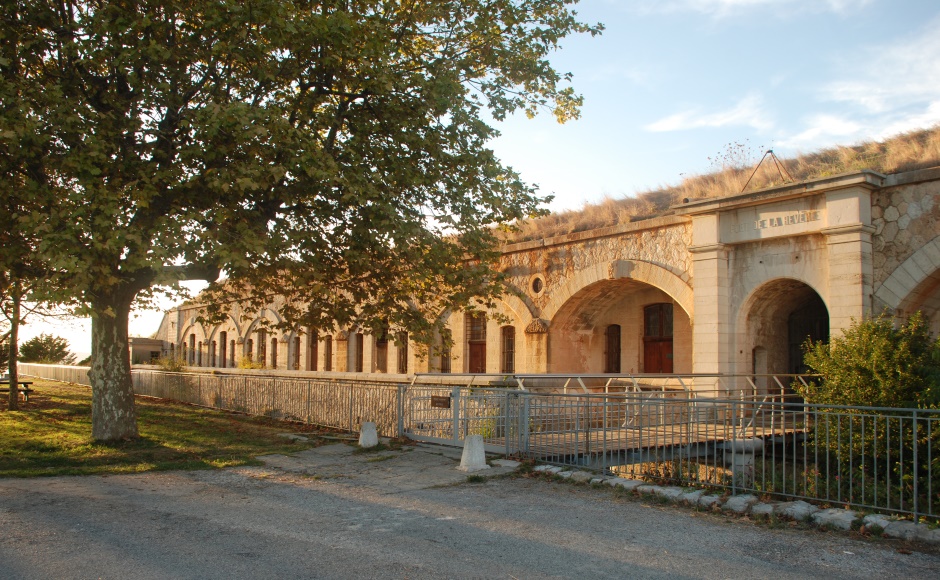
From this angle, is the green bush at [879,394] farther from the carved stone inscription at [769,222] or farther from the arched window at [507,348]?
the arched window at [507,348]

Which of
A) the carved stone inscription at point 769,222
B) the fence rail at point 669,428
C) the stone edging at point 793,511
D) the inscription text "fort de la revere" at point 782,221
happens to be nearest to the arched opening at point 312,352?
the fence rail at point 669,428

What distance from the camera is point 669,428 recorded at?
46.7ft

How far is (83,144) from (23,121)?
102 centimetres

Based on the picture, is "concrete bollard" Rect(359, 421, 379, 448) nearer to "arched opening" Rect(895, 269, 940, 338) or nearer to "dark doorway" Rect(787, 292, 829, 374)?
"arched opening" Rect(895, 269, 940, 338)

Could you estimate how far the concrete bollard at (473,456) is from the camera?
33.4 ft

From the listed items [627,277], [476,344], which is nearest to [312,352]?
[476,344]

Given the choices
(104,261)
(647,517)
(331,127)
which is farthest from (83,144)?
(647,517)

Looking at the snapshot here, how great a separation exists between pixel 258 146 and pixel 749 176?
40.7 ft

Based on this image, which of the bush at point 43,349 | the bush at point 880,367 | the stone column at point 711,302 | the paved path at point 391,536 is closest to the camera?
the paved path at point 391,536

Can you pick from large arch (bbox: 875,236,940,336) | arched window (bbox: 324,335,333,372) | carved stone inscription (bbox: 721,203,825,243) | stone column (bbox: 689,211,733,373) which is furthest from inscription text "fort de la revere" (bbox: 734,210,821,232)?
arched window (bbox: 324,335,333,372)

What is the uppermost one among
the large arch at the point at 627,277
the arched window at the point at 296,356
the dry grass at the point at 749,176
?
the dry grass at the point at 749,176

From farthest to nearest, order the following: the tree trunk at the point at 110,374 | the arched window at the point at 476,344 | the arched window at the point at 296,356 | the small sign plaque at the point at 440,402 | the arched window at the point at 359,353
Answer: the arched window at the point at 296,356, the arched window at the point at 359,353, the arched window at the point at 476,344, the tree trunk at the point at 110,374, the small sign plaque at the point at 440,402

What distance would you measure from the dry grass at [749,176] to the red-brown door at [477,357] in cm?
361

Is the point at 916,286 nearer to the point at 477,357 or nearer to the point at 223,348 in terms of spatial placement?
the point at 477,357
